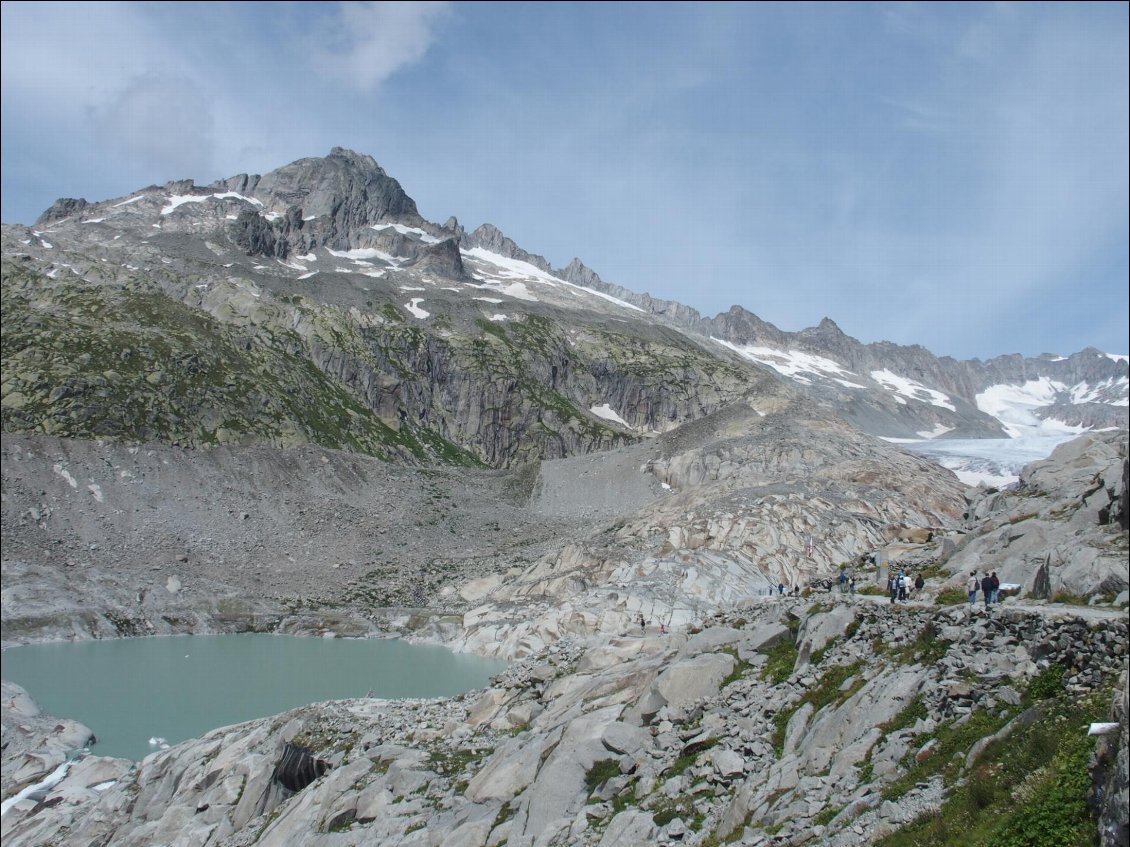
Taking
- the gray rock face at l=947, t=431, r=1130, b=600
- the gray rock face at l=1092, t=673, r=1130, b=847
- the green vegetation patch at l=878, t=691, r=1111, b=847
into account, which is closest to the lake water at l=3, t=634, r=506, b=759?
the gray rock face at l=947, t=431, r=1130, b=600

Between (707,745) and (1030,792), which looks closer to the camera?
(1030,792)

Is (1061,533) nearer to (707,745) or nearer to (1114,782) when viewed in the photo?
(707,745)

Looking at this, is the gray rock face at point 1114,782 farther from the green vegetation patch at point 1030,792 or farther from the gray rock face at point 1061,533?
the gray rock face at point 1061,533

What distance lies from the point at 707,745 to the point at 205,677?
197 feet

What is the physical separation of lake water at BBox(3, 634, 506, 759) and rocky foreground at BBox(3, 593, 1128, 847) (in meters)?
22.1

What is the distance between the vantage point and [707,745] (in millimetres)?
19219

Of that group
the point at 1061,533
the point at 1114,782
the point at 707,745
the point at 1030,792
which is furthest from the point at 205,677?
Result: the point at 1114,782

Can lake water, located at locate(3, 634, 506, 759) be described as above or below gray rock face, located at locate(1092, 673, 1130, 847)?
below

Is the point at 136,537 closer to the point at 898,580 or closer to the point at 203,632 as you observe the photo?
the point at 203,632

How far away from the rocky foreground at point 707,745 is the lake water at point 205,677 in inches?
871

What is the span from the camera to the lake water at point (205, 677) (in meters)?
55.2

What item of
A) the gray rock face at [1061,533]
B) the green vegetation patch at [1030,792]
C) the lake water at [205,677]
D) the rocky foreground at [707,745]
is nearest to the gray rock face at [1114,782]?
the rocky foreground at [707,745]

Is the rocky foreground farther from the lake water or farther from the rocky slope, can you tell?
the lake water

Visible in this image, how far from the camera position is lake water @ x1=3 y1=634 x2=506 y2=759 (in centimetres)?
5522
